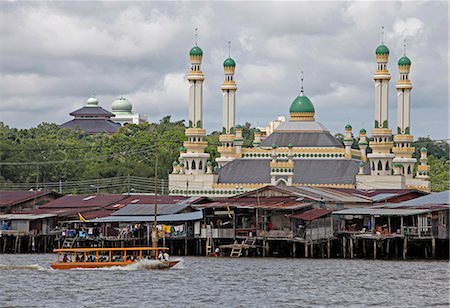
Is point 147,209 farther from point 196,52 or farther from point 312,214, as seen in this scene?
point 196,52

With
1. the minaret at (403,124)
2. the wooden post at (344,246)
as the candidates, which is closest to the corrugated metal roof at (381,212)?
the wooden post at (344,246)

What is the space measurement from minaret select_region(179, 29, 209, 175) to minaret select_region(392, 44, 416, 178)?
1765cm

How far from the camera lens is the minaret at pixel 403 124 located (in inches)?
5645

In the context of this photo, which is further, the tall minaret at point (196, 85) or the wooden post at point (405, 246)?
the tall minaret at point (196, 85)

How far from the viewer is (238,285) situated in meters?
76.0

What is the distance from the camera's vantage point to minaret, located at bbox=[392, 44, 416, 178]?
143375 mm

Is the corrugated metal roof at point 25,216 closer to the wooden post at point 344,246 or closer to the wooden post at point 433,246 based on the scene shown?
the wooden post at point 344,246

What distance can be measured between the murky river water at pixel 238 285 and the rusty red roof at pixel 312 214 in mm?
5023

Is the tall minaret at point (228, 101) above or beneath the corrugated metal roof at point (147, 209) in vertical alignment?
above

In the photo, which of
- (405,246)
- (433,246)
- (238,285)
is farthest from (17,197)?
(238,285)

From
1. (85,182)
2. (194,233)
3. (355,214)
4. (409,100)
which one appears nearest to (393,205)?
(355,214)

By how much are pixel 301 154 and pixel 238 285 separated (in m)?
67.1

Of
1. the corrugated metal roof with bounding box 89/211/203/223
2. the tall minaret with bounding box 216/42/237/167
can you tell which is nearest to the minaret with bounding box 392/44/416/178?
the tall minaret with bounding box 216/42/237/167

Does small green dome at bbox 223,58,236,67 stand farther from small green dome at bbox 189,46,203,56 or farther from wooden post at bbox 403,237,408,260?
wooden post at bbox 403,237,408,260
